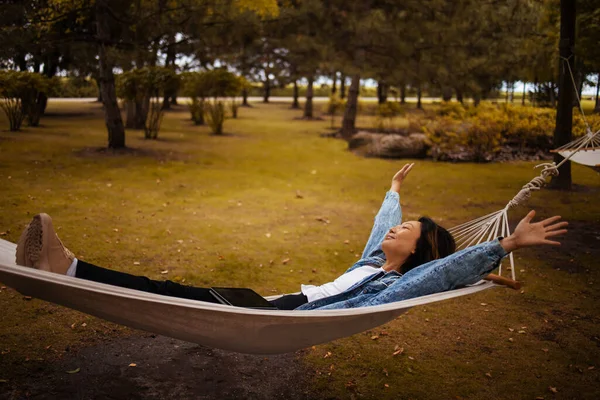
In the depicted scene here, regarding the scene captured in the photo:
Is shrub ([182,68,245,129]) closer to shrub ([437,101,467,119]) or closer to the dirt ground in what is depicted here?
shrub ([437,101,467,119])

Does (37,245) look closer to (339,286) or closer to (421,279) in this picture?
(339,286)

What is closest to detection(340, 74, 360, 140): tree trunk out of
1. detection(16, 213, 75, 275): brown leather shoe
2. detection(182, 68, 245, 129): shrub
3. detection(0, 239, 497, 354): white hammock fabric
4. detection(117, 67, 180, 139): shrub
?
detection(182, 68, 245, 129): shrub

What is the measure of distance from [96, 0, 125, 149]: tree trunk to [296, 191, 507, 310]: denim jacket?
5782 mm

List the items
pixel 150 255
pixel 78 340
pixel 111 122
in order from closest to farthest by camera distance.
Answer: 1. pixel 78 340
2. pixel 150 255
3. pixel 111 122

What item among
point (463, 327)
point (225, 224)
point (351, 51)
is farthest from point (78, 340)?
point (351, 51)

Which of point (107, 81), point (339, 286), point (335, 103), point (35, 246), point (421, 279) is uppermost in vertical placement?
point (335, 103)

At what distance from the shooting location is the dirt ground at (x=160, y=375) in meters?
2.03

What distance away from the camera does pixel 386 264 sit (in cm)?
213

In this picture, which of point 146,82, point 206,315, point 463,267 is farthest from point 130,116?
point 463,267

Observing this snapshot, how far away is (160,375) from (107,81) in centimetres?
584

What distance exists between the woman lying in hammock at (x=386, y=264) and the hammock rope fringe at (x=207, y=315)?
3.2 inches

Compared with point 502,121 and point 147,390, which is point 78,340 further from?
point 502,121

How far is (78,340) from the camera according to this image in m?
2.43

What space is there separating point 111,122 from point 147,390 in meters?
6.26
